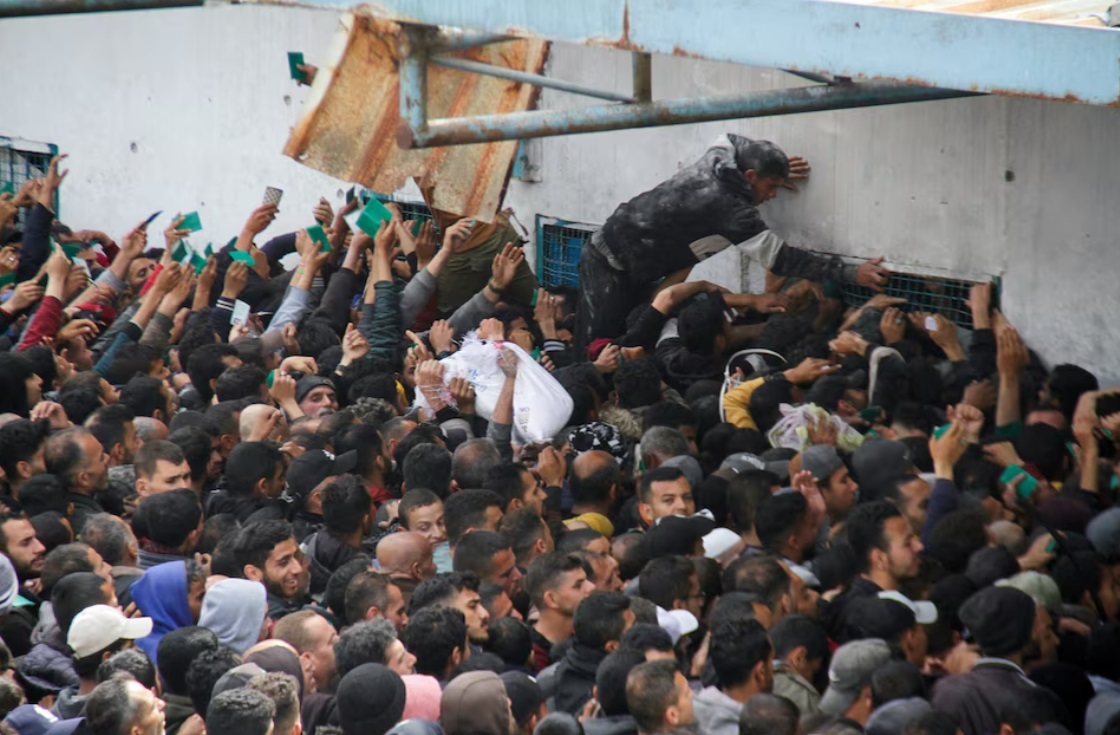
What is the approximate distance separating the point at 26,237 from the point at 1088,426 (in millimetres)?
8108

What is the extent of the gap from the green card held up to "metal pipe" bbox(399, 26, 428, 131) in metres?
3.48

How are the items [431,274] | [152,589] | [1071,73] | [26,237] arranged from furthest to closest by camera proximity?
1. [26,237]
2. [431,274]
3. [152,589]
4. [1071,73]

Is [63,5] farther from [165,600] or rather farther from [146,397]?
[146,397]

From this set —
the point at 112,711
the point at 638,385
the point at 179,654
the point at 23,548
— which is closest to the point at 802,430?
the point at 638,385

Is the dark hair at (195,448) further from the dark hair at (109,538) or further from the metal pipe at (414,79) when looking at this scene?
the metal pipe at (414,79)

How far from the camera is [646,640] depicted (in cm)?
505

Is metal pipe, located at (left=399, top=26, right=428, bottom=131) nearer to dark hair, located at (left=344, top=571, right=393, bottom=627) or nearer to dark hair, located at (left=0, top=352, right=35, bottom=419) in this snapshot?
dark hair, located at (left=344, top=571, right=393, bottom=627)

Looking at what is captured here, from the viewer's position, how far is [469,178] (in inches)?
298

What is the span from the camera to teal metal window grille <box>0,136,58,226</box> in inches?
575

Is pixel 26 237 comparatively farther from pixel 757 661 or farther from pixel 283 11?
pixel 757 661

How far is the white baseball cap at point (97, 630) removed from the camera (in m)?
5.38

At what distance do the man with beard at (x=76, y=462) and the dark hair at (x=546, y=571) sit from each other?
2299 mm

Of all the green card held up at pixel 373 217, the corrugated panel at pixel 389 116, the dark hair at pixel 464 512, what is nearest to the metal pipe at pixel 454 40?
the corrugated panel at pixel 389 116

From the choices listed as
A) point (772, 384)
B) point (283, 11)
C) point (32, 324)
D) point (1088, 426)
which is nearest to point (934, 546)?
point (1088, 426)
